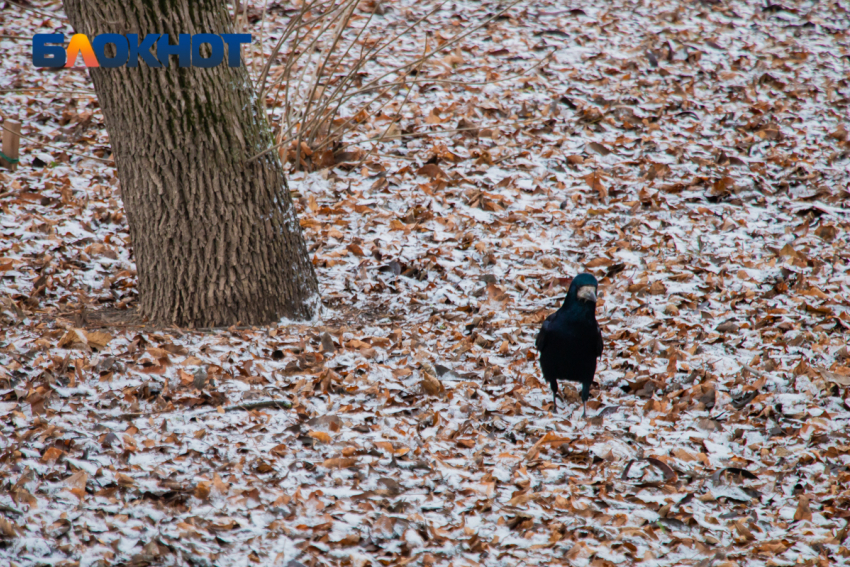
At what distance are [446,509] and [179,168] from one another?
2259mm

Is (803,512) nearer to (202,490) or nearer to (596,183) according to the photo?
(202,490)

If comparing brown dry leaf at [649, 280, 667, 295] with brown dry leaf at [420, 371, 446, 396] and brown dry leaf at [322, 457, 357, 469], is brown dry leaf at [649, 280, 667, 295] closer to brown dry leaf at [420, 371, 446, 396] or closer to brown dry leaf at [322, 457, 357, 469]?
brown dry leaf at [420, 371, 446, 396]

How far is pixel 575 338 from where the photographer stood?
3322 millimetres

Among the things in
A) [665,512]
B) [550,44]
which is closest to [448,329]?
[665,512]

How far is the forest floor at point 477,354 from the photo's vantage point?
8.49 ft

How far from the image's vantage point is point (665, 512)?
2727 millimetres

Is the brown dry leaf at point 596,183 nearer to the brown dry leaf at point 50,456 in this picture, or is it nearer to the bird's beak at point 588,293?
the bird's beak at point 588,293

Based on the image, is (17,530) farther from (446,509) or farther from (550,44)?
(550,44)

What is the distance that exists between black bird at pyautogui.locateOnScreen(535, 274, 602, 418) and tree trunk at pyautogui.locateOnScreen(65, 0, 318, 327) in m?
1.53

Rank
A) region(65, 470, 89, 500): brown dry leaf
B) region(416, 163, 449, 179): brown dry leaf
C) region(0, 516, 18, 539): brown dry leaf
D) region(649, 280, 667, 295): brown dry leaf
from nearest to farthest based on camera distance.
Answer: region(0, 516, 18, 539): brown dry leaf
region(65, 470, 89, 500): brown dry leaf
region(649, 280, 667, 295): brown dry leaf
region(416, 163, 449, 179): brown dry leaf

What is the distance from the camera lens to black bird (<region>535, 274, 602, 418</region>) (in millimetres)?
3316

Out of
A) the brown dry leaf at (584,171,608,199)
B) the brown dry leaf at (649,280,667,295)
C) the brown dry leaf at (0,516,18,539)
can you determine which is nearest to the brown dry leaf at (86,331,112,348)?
the brown dry leaf at (0,516,18,539)

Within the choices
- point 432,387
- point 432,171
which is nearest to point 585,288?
point 432,387

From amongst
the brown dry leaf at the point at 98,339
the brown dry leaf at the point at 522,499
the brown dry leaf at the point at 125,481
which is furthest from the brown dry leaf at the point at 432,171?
the brown dry leaf at the point at 125,481
